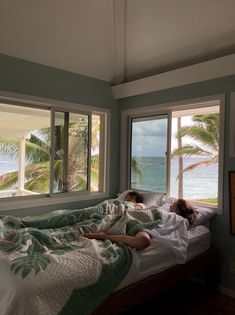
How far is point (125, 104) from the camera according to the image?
377 cm

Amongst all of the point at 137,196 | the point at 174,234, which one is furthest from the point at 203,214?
the point at 137,196

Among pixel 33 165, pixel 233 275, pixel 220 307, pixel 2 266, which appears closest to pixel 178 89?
pixel 233 275

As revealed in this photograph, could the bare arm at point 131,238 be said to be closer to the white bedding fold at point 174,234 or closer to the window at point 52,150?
the white bedding fold at point 174,234

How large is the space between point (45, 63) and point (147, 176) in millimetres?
1865

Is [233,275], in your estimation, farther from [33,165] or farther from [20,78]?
[33,165]

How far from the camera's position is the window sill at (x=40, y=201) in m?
2.83

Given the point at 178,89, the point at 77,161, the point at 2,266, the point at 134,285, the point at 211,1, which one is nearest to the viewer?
the point at 2,266

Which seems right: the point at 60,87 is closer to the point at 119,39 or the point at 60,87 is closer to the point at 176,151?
the point at 119,39

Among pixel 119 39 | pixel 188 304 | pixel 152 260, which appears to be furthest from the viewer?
pixel 119 39

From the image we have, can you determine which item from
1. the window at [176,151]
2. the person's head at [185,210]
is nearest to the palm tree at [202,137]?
the window at [176,151]

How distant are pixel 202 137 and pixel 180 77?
1787 mm

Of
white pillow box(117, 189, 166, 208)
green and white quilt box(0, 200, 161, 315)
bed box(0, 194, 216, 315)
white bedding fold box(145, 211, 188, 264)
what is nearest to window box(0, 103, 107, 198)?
white pillow box(117, 189, 166, 208)

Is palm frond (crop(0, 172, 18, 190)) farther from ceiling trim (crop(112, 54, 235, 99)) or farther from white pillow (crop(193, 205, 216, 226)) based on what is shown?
white pillow (crop(193, 205, 216, 226))

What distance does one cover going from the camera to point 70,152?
11.3 ft
